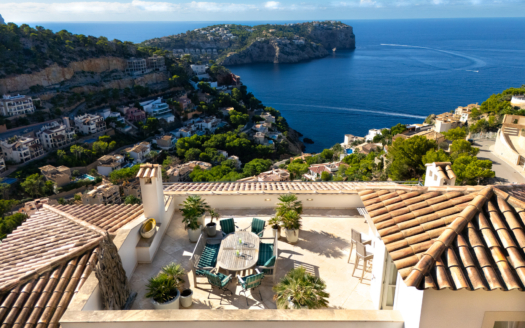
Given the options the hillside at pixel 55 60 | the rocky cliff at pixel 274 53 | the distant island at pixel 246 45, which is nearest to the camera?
the hillside at pixel 55 60

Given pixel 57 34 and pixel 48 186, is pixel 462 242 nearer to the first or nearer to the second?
pixel 48 186

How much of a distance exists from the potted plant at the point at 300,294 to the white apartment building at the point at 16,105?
168 feet

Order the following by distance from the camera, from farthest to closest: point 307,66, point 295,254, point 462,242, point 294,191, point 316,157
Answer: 1. point 307,66
2. point 316,157
3. point 294,191
4. point 295,254
5. point 462,242

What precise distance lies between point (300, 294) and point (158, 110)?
52129 mm

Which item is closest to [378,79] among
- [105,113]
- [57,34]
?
[105,113]

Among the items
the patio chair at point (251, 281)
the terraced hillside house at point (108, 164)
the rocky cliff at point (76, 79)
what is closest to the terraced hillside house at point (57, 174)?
the terraced hillside house at point (108, 164)

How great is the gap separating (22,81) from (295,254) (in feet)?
187

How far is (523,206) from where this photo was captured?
2906 mm

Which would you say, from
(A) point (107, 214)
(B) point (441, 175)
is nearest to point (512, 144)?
(B) point (441, 175)

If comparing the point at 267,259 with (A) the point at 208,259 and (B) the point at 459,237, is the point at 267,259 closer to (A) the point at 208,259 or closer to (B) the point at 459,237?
(A) the point at 208,259

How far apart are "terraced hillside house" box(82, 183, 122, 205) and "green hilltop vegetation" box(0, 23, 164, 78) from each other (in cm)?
2998

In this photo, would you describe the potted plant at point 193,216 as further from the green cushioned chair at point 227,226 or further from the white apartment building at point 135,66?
the white apartment building at point 135,66

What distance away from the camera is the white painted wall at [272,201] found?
6.91 m

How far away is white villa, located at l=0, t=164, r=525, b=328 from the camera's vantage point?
8.91 feet
